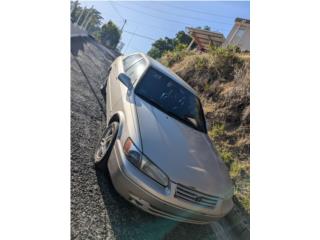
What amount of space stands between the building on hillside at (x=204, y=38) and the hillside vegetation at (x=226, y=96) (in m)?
0.09

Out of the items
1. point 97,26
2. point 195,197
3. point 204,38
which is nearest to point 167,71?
point 204,38

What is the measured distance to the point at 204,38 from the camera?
2361mm

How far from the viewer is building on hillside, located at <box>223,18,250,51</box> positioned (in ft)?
7.44

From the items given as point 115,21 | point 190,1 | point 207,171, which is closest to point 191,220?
point 207,171

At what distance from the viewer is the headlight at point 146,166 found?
1.67 meters

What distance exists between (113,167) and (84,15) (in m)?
0.94

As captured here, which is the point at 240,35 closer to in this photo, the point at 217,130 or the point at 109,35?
the point at 217,130

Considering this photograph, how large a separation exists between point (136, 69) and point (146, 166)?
1.09 metres

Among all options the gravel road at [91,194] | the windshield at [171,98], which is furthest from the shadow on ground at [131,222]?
the windshield at [171,98]

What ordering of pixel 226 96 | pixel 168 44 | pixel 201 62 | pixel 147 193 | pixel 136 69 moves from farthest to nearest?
pixel 226 96, pixel 201 62, pixel 136 69, pixel 168 44, pixel 147 193

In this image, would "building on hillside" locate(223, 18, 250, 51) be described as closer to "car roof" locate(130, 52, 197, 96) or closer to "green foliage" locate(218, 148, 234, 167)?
"car roof" locate(130, 52, 197, 96)

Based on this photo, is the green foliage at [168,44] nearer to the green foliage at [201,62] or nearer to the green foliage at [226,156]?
the green foliage at [201,62]

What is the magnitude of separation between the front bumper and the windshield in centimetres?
55
